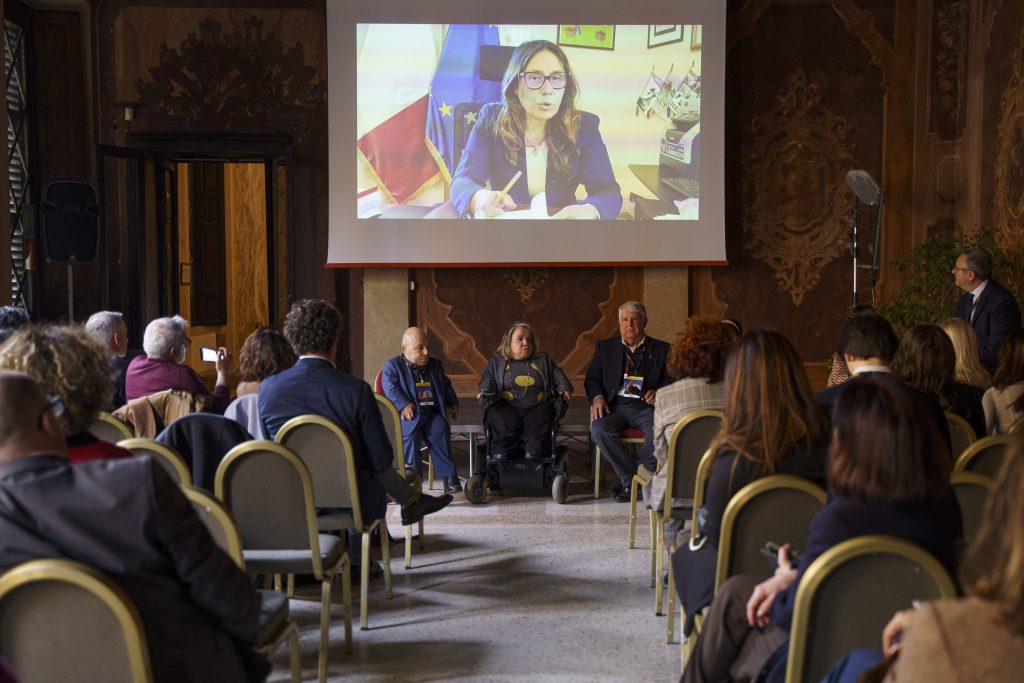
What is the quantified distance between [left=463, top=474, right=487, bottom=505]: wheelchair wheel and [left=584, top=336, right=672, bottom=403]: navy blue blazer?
2.97 feet

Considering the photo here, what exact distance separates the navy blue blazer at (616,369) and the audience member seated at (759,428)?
11.7ft

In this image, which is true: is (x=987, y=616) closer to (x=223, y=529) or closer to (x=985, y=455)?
(x=223, y=529)

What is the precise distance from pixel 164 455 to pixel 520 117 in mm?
6342

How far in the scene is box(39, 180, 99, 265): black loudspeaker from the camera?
793 cm

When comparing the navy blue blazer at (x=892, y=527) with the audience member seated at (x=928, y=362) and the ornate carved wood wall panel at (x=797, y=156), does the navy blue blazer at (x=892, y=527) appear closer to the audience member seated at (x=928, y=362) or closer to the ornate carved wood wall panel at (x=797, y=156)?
the audience member seated at (x=928, y=362)

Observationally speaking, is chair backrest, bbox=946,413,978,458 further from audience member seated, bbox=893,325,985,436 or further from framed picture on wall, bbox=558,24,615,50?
framed picture on wall, bbox=558,24,615,50

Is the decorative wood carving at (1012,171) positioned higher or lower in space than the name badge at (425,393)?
higher

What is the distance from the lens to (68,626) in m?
1.79

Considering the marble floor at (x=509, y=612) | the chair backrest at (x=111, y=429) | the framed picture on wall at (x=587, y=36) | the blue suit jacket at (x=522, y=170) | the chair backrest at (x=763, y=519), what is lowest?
the marble floor at (x=509, y=612)

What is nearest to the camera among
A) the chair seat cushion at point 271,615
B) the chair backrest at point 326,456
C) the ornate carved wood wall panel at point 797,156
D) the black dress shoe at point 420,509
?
the chair seat cushion at point 271,615

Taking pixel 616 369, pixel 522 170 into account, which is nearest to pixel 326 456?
pixel 616 369

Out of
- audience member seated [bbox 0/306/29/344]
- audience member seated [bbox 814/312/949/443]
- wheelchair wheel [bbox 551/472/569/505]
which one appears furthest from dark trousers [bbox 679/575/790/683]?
wheelchair wheel [bbox 551/472/569/505]

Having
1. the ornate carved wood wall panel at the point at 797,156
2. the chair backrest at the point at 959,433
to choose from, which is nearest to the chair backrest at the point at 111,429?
the chair backrest at the point at 959,433

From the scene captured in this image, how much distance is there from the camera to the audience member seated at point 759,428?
269cm
